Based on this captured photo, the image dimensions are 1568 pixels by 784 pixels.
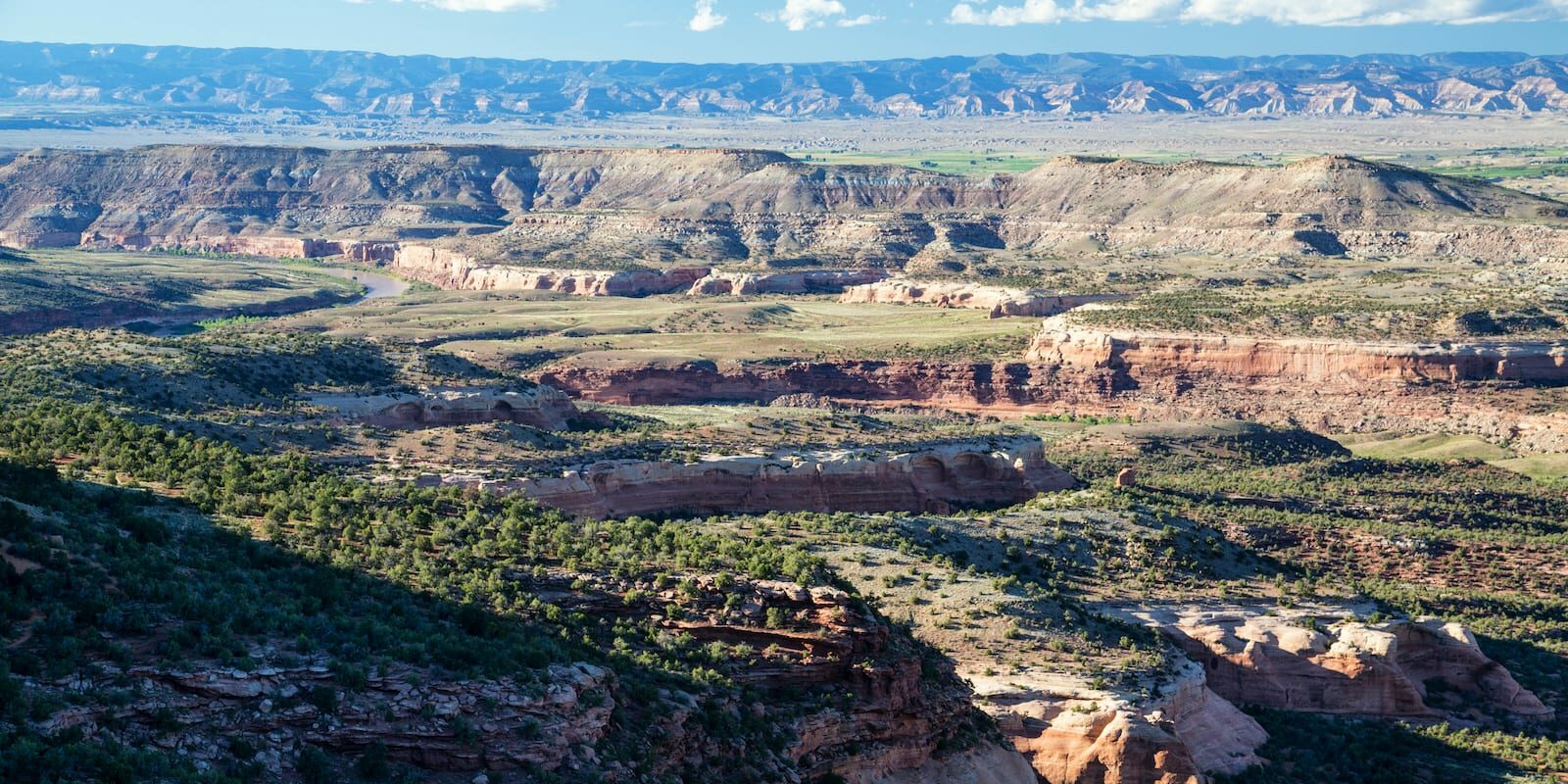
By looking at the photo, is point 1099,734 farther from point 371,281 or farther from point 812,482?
point 371,281

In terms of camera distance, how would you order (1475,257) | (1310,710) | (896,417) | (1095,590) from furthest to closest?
1. (1475,257)
2. (896,417)
3. (1095,590)
4. (1310,710)

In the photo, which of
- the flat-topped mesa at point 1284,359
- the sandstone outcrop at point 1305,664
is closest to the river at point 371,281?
the flat-topped mesa at point 1284,359

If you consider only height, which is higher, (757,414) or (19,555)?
(19,555)

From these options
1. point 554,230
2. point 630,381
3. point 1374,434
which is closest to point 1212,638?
point 1374,434

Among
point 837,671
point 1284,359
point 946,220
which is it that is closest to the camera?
point 837,671

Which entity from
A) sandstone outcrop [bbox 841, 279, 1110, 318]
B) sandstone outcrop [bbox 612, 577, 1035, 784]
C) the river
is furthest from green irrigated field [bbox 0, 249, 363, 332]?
sandstone outcrop [bbox 612, 577, 1035, 784]

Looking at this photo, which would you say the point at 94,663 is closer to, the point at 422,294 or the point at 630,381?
the point at 630,381

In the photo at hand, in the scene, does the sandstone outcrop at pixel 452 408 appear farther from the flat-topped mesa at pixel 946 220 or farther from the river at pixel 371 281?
the flat-topped mesa at pixel 946 220

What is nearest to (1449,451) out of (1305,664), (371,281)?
(1305,664)
